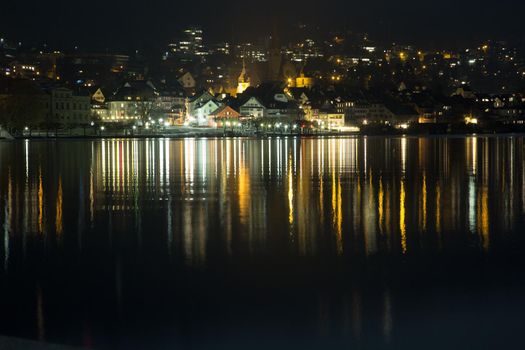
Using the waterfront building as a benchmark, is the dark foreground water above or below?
below

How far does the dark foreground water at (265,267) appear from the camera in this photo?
6.80 m

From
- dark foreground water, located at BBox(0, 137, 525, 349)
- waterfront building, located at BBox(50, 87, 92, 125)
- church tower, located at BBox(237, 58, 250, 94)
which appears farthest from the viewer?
church tower, located at BBox(237, 58, 250, 94)

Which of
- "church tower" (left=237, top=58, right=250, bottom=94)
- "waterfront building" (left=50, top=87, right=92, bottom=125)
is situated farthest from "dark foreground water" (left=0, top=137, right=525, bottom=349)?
"church tower" (left=237, top=58, right=250, bottom=94)

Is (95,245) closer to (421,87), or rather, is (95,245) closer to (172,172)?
(172,172)

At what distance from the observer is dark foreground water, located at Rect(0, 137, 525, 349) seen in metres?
6.80

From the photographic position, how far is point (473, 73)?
14188 centimetres

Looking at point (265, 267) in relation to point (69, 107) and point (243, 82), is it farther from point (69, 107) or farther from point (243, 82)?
point (243, 82)

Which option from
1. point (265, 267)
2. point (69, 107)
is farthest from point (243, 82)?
point (265, 267)

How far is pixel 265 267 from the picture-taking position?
9141 mm

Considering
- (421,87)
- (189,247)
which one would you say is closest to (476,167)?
(189,247)

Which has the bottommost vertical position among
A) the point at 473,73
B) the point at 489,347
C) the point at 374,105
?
the point at 489,347

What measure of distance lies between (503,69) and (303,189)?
13624cm

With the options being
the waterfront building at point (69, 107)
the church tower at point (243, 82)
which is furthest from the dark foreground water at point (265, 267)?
the church tower at point (243, 82)

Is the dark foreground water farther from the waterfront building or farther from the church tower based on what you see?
the church tower
